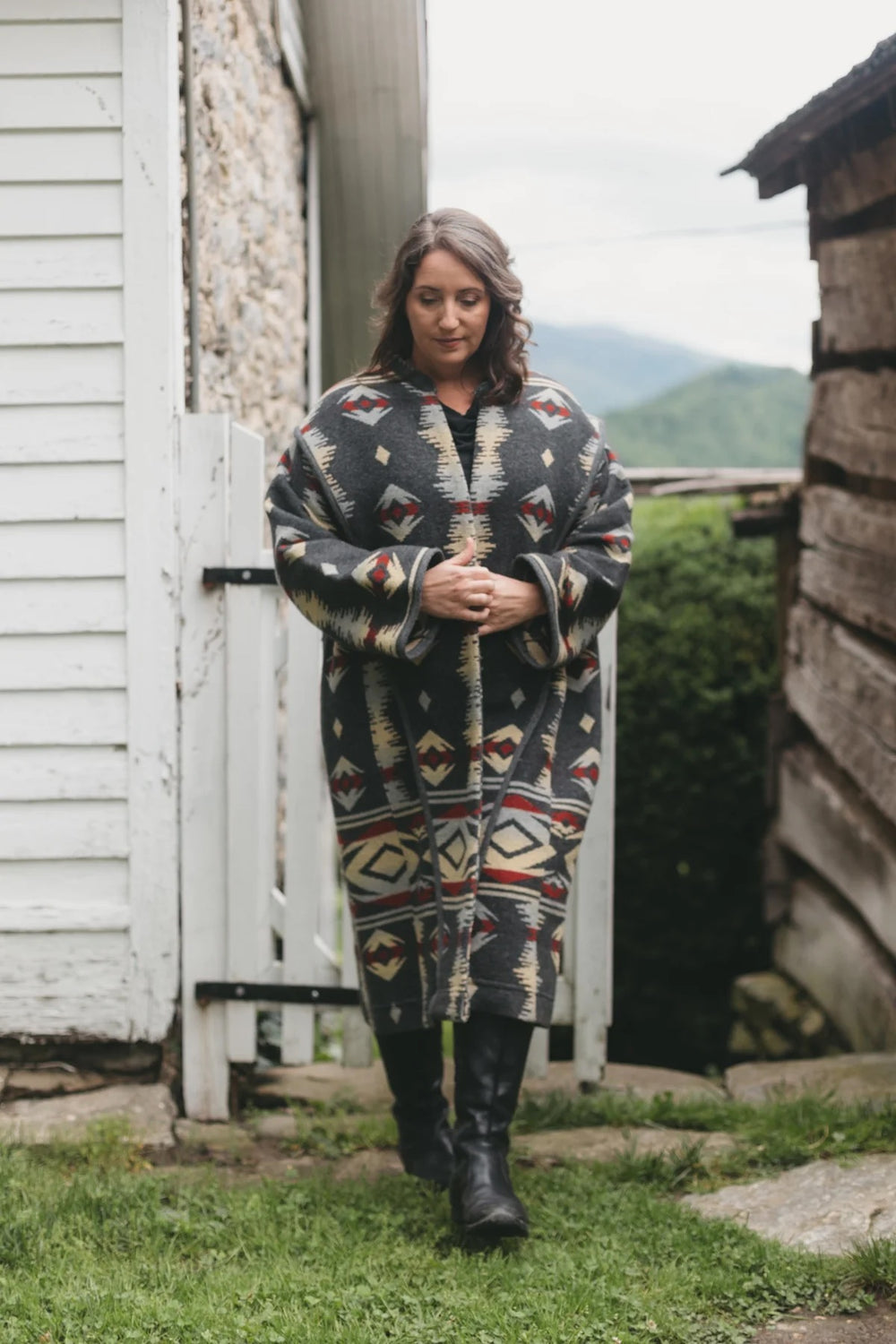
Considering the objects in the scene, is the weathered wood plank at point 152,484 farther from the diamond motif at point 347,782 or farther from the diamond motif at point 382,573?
the diamond motif at point 382,573

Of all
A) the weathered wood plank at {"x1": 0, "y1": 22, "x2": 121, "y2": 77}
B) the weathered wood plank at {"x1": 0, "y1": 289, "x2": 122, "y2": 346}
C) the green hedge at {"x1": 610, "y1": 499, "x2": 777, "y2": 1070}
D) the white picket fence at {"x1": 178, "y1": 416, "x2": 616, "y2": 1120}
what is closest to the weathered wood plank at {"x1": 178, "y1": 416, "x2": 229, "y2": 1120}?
the white picket fence at {"x1": 178, "y1": 416, "x2": 616, "y2": 1120}

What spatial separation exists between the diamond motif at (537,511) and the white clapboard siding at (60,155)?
1377 mm

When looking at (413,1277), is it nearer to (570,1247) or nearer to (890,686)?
(570,1247)

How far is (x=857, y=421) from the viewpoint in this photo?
16.5 feet

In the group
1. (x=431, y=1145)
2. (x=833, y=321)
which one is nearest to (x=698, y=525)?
(x=833, y=321)

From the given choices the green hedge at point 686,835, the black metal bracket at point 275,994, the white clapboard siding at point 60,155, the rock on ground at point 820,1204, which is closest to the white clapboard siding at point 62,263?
the white clapboard siding at point 60,155

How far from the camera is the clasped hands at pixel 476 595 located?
2.78m

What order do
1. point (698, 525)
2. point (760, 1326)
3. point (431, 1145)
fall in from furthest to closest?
point (698, 525), point (431, 1145), point (760, 1326)

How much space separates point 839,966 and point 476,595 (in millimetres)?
3302

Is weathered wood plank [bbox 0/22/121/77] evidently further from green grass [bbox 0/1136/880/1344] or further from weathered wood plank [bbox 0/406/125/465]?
green grass [bbox 0/1136/880/1344]

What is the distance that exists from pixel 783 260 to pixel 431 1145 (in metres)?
46.7

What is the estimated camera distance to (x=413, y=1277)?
8.67 ft

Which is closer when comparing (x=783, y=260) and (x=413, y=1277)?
(x=413, y=1277)

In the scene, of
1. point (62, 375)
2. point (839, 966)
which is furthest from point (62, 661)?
point (839, 966)
